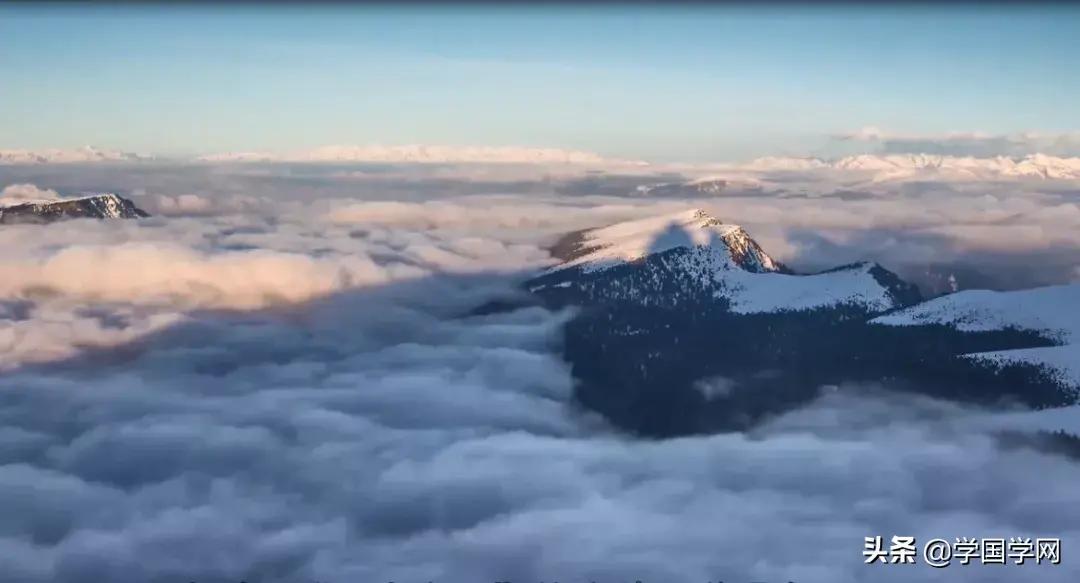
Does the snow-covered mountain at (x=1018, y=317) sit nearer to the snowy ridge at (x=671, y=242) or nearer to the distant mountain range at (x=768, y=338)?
the distant mountain range at (x=768, y=338)

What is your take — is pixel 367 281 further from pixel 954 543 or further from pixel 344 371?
pixel 954 543

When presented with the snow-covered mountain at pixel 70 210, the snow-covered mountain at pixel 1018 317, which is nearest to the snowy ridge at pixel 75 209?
the snow-covered mountain at pixel 70 210

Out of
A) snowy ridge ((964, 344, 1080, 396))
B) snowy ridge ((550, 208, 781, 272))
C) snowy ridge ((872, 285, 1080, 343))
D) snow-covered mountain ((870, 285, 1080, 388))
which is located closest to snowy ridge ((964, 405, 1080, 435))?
snowy ridge ((964, 344, 1080, 396))

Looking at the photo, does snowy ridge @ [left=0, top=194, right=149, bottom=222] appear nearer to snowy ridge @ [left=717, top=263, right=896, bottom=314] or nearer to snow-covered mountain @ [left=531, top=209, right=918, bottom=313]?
snow-covered mountain @ [left=531, top=209, right=918, bottom=313]

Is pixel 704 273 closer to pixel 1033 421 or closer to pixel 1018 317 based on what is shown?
pixel 1018 317

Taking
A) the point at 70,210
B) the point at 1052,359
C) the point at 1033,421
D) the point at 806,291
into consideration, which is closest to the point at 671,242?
the point at 806,291

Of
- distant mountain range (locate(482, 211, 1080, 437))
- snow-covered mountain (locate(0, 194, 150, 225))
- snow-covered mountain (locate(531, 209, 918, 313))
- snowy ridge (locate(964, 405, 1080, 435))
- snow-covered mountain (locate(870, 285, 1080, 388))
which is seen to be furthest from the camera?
snow-covered mountain (locate(0, 194, 150, 225))
